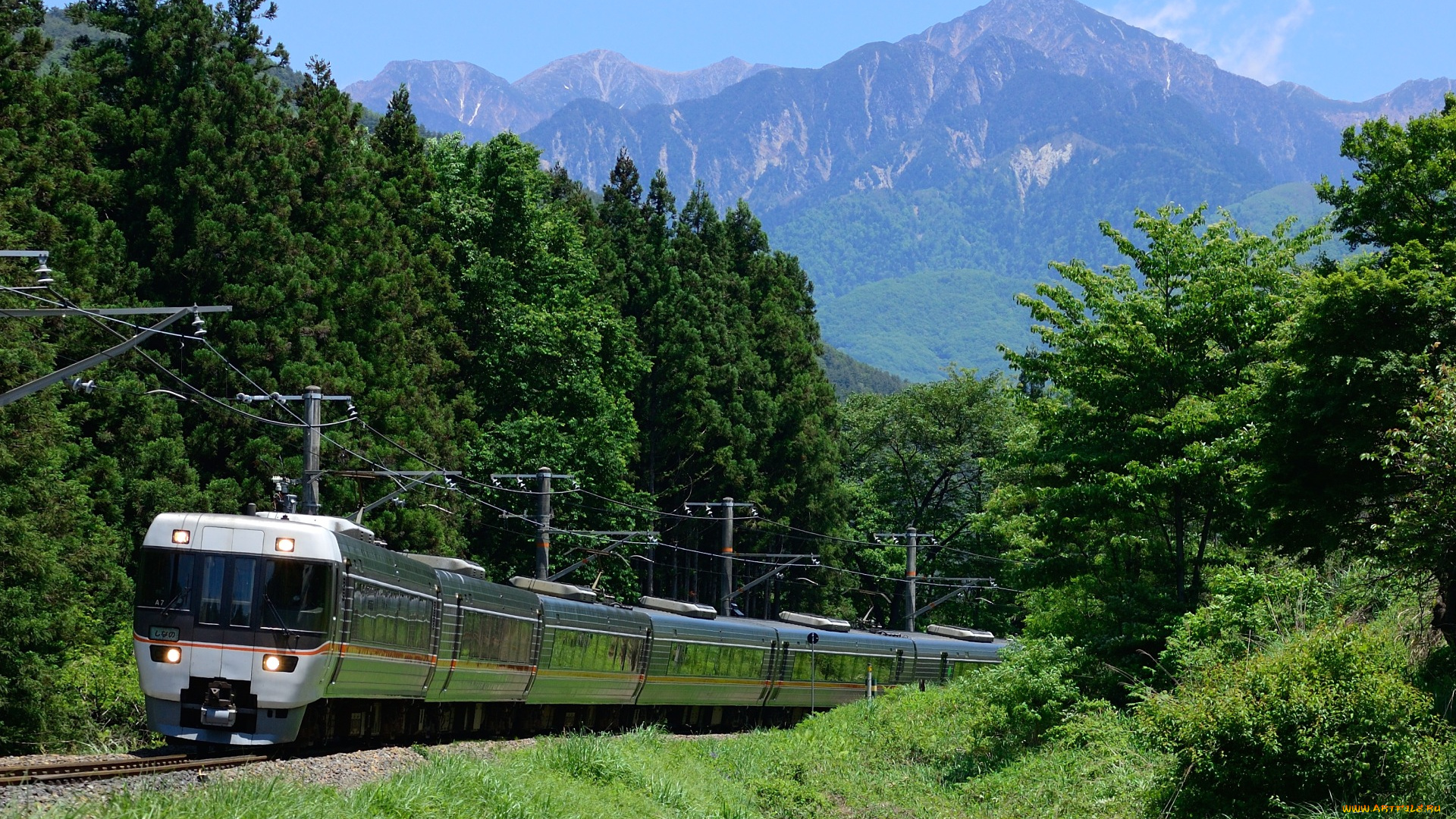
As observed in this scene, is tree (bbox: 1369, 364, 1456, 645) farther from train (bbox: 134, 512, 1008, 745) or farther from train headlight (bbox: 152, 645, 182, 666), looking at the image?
train headlight (bbox: 152, 645, 182, 666)

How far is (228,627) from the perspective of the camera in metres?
18.6

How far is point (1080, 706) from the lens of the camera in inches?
1026

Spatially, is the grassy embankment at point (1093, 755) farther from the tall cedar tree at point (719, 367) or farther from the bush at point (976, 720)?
the tall cedar tree at point (719, 367)

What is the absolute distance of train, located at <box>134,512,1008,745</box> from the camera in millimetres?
18531

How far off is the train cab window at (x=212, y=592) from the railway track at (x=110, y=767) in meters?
1.76

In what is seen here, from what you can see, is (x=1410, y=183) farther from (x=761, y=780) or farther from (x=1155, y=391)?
(x=761, y=780)

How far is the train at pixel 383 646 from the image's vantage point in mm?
18531

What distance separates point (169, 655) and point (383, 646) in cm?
345

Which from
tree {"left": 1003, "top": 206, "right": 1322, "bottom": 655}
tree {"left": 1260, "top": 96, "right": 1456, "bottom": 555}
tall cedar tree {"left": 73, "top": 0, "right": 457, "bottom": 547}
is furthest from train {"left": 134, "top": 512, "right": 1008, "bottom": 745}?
tree {"left": 1260, "top": 96, "right": 1456, "bottom": 555}

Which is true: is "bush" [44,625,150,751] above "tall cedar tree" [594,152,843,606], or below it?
below

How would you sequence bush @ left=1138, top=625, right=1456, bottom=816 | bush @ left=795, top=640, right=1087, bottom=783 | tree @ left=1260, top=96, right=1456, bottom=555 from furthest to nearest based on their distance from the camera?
bush @ left=795, top=640, right=1087, bottom=783 → tree @ left=1260, top=96, right=1456, bottom=555 → bush @ left=1138, top=625, right=1456, bottom=816

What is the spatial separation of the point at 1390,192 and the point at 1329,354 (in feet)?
12.2

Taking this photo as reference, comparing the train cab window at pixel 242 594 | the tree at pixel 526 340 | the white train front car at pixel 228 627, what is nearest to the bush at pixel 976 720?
the white train front car at pixel 228 627

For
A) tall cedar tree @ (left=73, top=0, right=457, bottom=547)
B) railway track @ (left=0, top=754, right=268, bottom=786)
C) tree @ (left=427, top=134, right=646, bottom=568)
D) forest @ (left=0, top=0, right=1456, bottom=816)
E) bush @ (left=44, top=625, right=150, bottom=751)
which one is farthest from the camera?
tree @ (left=427, top=134, right=646, bottom=568)
